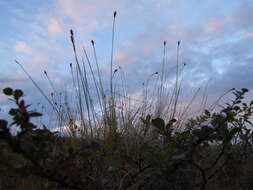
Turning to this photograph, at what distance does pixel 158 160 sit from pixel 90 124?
2.11 m

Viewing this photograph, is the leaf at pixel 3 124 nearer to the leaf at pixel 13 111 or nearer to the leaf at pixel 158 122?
the leaf at pixel 13 111

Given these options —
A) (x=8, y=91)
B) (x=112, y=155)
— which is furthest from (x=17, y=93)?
(x=112, y=155)

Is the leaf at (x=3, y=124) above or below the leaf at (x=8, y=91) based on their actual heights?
below

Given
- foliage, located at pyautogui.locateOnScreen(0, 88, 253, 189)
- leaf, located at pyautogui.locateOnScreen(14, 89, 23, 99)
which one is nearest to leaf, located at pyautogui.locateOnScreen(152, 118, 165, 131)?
foliage, located at pyautogui.locateOnScreen(0, 88, 253, 189)

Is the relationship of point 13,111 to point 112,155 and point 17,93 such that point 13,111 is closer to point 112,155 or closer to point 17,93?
point 17,93

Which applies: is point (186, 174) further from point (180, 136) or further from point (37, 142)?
point (37, 142)

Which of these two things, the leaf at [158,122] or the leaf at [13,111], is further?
the leaf at [158,122]

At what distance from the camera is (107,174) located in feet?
5.06

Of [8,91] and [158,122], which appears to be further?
[158,122]

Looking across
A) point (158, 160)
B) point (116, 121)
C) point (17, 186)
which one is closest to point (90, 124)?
point (116, 121)

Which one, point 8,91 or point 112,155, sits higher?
point 8,91

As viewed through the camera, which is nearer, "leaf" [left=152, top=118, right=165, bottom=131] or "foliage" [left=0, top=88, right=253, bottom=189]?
"foliage" [left=0, top=88, right=253, bottom=189]

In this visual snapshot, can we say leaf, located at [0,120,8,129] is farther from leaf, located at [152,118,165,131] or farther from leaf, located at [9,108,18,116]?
leaf, located at [152,118,165,131]

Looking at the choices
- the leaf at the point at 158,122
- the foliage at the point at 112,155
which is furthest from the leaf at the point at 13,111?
the leaf at the point at 158,122
